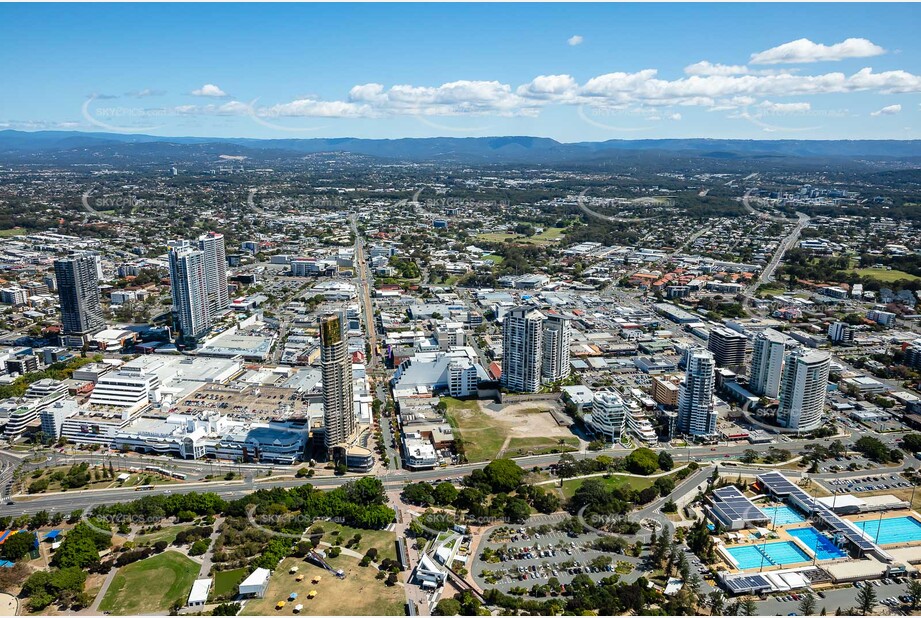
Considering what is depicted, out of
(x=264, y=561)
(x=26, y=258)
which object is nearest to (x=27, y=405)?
(x=264, y=561)

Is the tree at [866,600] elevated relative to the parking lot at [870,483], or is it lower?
elevated

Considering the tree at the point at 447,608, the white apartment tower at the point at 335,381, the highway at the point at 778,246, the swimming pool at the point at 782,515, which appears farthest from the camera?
the highway at the point at 778,246

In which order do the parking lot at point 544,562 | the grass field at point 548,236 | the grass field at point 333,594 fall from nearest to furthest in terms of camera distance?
1. the grass field at point 333,594
2. the parking lot at point 544,562
3. the grass field at point 548,236

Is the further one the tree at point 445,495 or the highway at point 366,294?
the highway at point 366,294

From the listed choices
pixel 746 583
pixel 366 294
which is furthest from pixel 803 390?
pixel 366 294

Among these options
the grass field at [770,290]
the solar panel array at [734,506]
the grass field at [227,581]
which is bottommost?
the grass field at [227,581]

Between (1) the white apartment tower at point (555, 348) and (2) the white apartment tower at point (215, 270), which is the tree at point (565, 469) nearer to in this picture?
(1) the white apartment tower at point (555, 348)

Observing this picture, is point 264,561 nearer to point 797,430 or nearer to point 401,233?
point 797,430

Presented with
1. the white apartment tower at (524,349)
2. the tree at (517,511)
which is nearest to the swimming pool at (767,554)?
the tree at (517,511)
